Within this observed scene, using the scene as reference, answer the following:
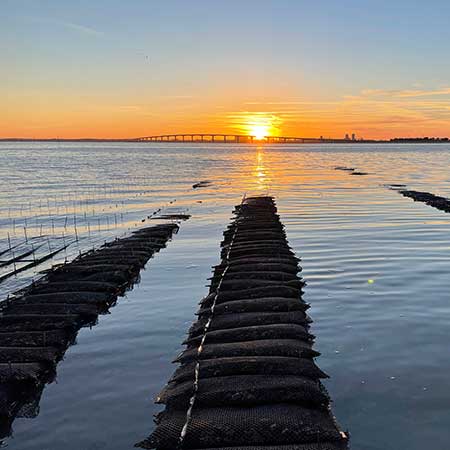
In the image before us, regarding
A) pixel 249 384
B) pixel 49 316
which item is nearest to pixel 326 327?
pixel 249 384

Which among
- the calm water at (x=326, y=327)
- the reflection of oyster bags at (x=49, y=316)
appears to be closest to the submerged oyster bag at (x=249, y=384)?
the calm water at (x=326, y=327)

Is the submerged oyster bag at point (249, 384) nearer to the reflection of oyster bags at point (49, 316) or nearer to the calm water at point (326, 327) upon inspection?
the calm water at point (326, 327)

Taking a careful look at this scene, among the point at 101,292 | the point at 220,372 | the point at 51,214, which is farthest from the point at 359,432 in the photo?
the point at 51,214

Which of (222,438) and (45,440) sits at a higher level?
(222,438)

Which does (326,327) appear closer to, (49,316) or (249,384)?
(249,384)

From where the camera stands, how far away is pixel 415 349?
19750mm

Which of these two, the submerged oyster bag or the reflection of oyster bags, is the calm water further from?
the submerged oyster bag

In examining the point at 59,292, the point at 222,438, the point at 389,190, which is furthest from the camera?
the point at 389,190

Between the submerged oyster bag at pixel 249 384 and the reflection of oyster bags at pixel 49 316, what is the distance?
181 inches

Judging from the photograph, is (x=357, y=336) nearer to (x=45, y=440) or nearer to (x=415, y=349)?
(x=415, y=349)

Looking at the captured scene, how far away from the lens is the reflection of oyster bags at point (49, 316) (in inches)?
657

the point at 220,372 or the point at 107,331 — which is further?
the point at 107,331

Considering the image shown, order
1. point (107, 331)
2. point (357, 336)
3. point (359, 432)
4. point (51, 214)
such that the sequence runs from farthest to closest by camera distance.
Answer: point (51, 214) → point (107, 331) → point (357, 336) → point (359, 432)

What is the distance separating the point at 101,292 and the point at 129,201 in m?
47.6
